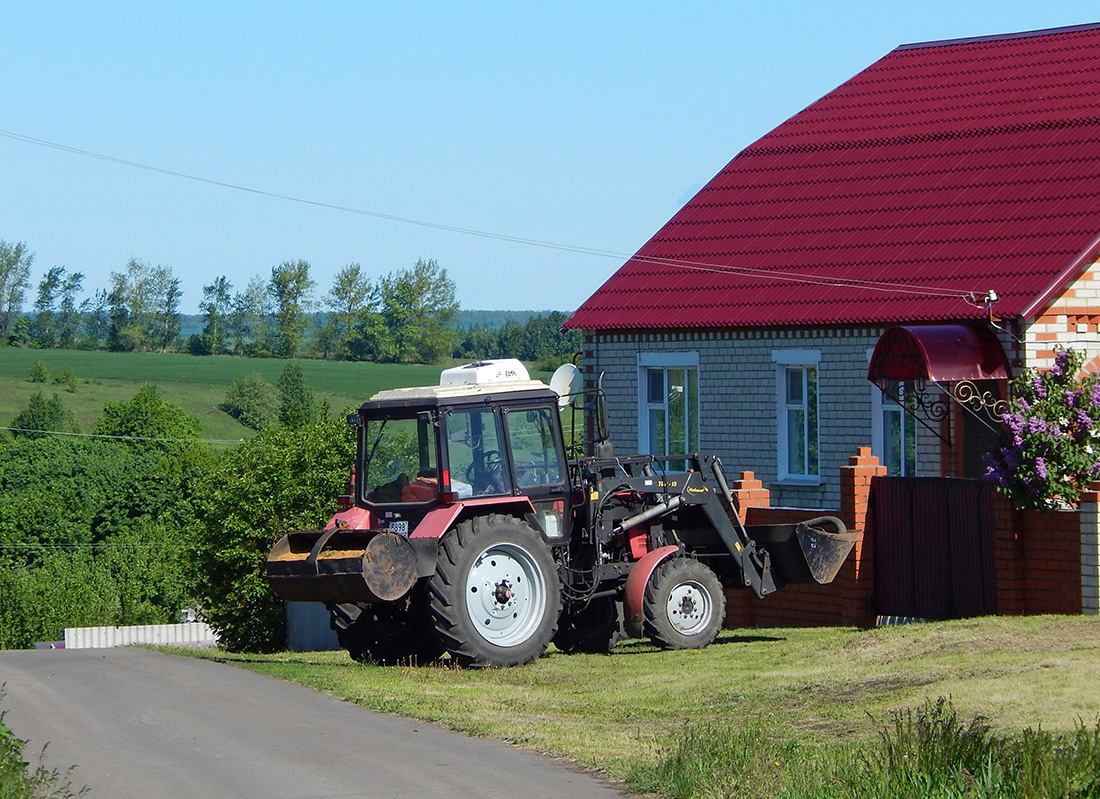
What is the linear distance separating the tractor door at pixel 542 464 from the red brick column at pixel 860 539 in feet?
14.3

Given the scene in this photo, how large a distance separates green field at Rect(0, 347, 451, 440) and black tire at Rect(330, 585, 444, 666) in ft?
297

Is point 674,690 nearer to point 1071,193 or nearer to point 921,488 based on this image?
point 921,488

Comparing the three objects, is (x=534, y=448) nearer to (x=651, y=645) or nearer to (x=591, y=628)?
(x=591, y=628)

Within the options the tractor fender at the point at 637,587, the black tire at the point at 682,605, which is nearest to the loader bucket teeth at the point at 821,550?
the black tire at the point at 682,605

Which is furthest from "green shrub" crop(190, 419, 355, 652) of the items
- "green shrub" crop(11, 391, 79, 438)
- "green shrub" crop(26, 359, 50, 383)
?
"green shrub" crop(26, 359, 50, 383)

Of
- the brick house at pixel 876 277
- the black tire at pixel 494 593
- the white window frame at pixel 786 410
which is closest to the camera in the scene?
the black tire at pixel 494 593

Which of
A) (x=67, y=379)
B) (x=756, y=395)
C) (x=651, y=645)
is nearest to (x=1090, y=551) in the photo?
(x=651, y=645)

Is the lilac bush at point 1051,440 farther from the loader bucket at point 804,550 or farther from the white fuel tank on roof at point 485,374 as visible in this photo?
the white fuel tank on roof at point 485,374

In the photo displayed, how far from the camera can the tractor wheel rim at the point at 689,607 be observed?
16.7m

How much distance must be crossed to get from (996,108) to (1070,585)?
10.5m

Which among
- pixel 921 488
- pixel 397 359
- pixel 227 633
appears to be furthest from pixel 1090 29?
pixel 397 359

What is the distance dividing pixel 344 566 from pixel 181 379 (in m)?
115

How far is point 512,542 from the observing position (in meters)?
15.3

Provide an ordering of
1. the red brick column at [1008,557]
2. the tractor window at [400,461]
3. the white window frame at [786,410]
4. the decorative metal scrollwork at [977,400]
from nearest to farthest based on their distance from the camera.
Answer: the tractor window at [400,461] → the red brick column at [1008,557] → the decorative metal scrollwork at [977,400] → the white window frame at [786,410]
